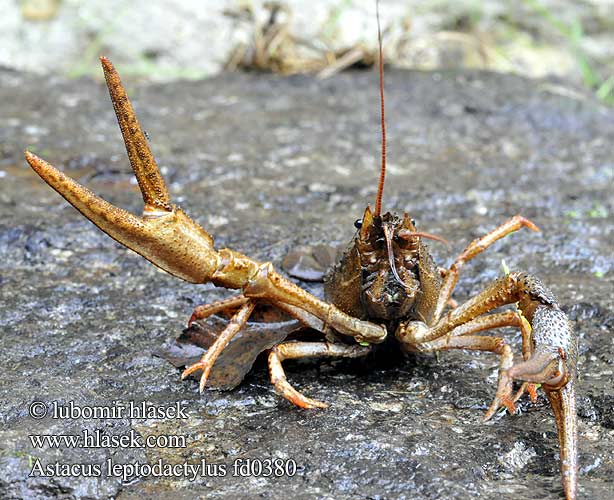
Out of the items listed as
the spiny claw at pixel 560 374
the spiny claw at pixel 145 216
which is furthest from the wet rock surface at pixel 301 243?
the spiny claw at pixel 145 216

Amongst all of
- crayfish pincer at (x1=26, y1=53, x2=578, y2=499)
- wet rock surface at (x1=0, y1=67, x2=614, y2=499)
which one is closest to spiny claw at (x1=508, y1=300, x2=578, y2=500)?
crayfish pincer at (x1=26, y1=53, x2=578, y2=499)

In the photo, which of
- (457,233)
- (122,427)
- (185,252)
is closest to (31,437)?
(122,427)

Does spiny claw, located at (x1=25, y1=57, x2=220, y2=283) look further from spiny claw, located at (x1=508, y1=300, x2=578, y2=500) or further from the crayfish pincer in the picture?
spiny claw, located at (x1=508, y1=300, x2=578, y2=500)

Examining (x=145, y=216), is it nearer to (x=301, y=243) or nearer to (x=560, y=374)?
(x=560, y=374)

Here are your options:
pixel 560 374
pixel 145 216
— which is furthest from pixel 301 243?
pixel 560 374

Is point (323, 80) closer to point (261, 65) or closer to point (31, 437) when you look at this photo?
point (261, 65)

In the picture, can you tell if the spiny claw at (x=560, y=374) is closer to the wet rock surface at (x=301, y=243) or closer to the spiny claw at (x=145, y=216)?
Answer: the wet rock surface at (x=301, y=243)

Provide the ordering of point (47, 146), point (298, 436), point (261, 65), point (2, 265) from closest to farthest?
point (298, 436) < point (2, 265) < point (47, 146) < point (261, 65)
